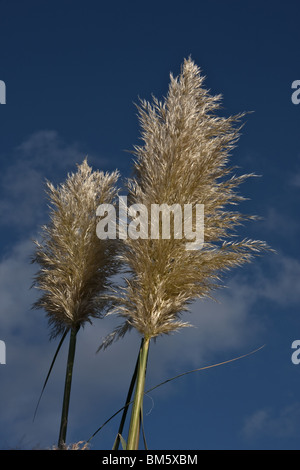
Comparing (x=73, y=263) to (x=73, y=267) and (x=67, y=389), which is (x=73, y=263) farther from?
(x=67, y=389)

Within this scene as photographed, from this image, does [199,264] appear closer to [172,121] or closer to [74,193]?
[172,121]

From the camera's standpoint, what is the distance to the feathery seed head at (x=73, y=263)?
4734 mm

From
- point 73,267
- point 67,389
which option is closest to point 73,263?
point 73,267

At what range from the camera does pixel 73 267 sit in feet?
15.5

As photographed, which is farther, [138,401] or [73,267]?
[73,267]

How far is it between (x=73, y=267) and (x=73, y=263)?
0.04 meters

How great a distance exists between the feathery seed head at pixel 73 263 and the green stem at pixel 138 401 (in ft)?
2.94

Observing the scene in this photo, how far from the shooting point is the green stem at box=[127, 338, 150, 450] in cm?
354

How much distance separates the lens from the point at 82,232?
4.83 metres

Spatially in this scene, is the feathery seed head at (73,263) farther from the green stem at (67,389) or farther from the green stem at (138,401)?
the green stem at (138,401)

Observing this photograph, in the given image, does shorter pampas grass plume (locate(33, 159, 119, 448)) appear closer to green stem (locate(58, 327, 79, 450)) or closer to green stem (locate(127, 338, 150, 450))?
green stem (locate(58, 327, 79, 450))

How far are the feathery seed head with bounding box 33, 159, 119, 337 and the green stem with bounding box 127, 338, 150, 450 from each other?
35.3 inches

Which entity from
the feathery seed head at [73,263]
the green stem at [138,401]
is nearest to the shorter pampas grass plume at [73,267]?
the feathery seed head at [73,263]
